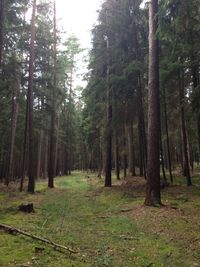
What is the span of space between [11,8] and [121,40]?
7327mm

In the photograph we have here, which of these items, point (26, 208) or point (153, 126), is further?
point (153, 126)

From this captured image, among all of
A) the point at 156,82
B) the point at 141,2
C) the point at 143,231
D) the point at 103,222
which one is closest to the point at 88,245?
the point at 143,231

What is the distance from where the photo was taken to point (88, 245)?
7.02m

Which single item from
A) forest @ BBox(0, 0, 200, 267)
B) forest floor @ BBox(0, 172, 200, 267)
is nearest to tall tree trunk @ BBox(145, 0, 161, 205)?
forest @ BBox(0, 0, 200, 267)

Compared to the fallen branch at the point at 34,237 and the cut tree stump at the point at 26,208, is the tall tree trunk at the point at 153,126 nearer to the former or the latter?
the cut tree stump at the point at 26,208

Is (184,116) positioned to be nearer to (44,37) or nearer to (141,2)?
(141,2)

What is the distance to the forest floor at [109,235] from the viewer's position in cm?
596

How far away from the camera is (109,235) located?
26.2 ft

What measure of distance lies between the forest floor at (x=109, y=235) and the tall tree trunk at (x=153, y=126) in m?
0.67

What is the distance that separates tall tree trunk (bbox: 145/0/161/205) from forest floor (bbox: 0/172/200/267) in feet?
2.19

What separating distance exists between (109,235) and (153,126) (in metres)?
5.19

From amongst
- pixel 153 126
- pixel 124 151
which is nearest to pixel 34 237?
pixel 153 126

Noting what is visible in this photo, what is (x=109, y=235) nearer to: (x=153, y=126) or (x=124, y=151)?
Result: (x=153, y=126)

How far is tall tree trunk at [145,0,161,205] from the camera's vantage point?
454 inches
